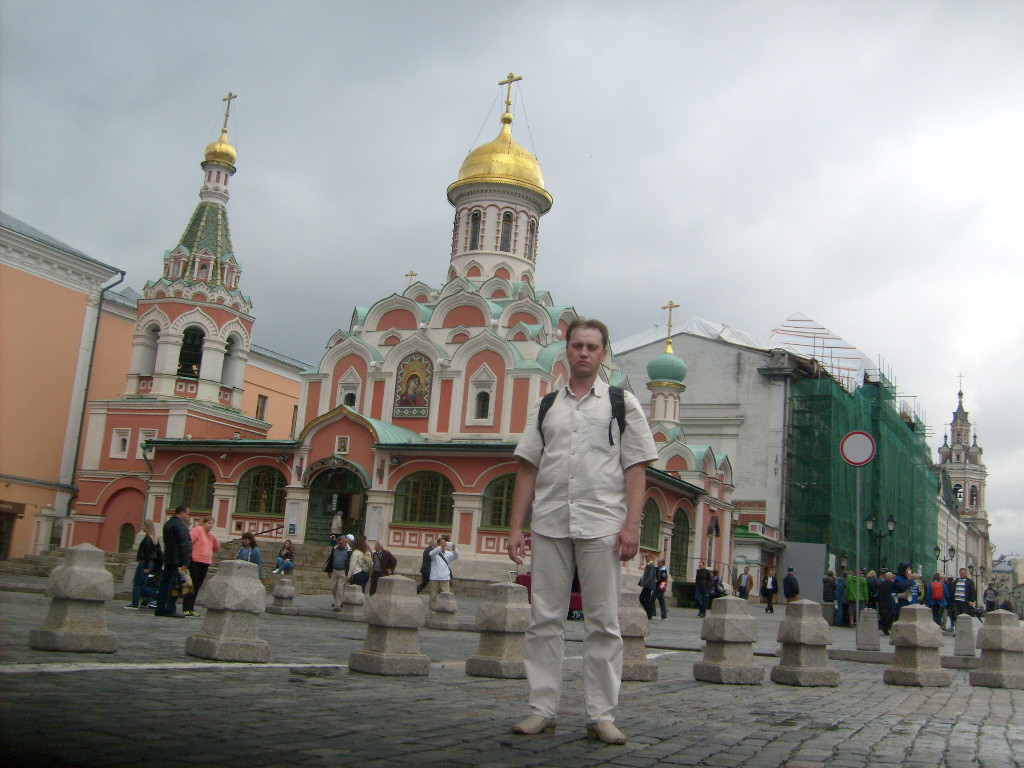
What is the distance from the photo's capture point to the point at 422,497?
31.6 meters

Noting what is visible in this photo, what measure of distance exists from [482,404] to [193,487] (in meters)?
10.4

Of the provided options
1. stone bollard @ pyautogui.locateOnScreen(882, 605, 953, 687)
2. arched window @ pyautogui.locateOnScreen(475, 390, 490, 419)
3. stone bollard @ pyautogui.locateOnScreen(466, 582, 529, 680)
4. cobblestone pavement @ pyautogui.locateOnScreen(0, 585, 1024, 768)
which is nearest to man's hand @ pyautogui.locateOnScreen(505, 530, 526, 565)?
cobblestone pavement @ pyautogui.locateOnScreen(0, 585, 1024, 768)

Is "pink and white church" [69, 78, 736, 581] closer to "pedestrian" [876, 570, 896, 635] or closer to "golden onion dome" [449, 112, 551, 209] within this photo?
"golden onion dome" [449, 112, 551, 209]

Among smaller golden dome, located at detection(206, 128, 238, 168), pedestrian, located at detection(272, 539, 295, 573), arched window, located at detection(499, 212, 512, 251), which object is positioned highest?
smaller golden dome, located at detection(206, 128, 238, 168)

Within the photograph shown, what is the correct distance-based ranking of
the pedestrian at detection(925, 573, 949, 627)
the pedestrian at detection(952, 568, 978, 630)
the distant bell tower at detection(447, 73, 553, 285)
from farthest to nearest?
the distant bell tower at detection(447, 73, 553, 285)
the pedestrian at detection(952, 568, 978, 630)
the pedestrian at detection(925, 573, 949, 627)

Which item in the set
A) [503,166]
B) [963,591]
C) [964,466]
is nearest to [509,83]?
[503,166]

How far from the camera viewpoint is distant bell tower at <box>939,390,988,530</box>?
131 metres

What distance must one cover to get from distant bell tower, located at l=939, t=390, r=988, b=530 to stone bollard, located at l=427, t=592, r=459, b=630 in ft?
406

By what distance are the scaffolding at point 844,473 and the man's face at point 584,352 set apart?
125ft

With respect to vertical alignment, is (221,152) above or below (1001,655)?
above

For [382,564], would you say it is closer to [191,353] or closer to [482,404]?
[482,404]

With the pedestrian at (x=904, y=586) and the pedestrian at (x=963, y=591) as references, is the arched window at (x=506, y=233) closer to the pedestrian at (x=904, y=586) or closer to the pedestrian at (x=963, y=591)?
the pedestrian at (x=963, y=591)

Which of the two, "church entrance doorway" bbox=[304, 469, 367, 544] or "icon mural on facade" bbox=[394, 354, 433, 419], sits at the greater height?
"icon mural on facade" bbox=[394, 354, 433, 419]

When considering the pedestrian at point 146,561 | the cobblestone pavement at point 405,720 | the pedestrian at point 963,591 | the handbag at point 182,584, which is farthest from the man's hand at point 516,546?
the pedestrian at point 963,591
